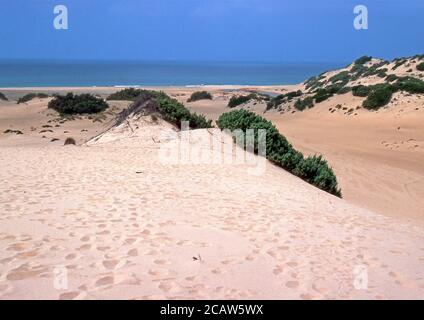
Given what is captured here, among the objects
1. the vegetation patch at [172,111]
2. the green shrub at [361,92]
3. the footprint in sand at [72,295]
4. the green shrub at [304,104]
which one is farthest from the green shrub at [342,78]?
the footprint in sand at [72,295]

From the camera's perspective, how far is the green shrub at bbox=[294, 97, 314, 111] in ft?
99.0

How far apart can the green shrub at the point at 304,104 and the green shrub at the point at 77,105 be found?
44.6 feet

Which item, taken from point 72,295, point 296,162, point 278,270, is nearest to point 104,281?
point 72,295

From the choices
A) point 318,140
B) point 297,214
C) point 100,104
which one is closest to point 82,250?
point 297,214

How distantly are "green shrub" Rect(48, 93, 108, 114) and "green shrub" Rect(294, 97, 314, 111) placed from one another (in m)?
13.6

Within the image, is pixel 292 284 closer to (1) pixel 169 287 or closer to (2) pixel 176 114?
(1) pixel 169 287

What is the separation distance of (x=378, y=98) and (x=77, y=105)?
19.0 metres

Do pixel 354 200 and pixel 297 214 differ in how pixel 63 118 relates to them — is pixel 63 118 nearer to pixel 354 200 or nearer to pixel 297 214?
pixel 354 200

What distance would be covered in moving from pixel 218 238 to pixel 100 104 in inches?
1007

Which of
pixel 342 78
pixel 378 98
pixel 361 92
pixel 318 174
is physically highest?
pixel 342 78

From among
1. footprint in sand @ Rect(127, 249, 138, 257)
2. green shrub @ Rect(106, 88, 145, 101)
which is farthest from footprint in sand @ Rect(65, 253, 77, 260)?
green shrub @ Rect(106, 88, 145, 101)

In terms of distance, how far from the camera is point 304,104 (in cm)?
3053

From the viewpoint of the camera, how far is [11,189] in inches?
283
